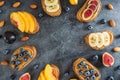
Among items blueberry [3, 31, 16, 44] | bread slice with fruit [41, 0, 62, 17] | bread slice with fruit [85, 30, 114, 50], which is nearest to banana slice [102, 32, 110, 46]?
bread slice with fruit [85, 30, 114, 50]

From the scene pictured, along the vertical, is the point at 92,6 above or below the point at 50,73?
above

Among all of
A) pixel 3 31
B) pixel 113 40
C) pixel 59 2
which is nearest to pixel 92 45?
pixel 113 40

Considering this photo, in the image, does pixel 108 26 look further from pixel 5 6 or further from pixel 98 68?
pixel 5 6

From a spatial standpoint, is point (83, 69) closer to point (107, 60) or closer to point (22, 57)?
point (107, 60)

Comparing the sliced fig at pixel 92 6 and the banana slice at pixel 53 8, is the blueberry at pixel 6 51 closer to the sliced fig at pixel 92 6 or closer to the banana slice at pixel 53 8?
the banana slice at pixel 53 8

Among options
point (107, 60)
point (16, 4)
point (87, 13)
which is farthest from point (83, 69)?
point (16, 4)

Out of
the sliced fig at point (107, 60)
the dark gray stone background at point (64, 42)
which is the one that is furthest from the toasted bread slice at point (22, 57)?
the sliced fig at point (107, 60)
